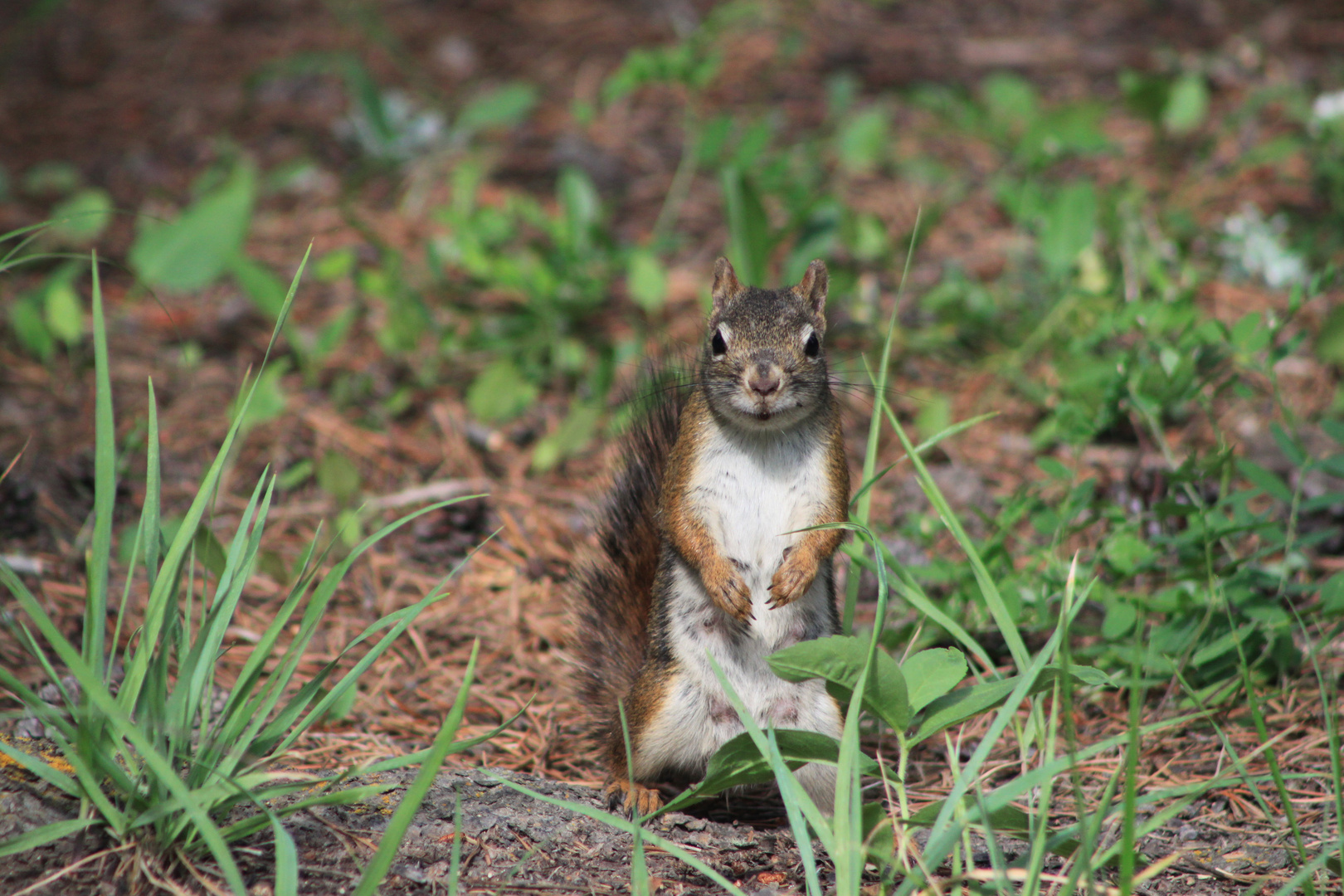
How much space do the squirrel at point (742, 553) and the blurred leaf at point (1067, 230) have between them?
4.67ft

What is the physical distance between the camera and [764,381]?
1815 mm

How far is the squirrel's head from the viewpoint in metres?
1.84

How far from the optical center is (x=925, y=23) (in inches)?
208

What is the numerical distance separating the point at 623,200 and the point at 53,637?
127 inches

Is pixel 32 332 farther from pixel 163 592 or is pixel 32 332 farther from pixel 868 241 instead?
pixel 868 241

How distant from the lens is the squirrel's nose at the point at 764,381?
1815mm

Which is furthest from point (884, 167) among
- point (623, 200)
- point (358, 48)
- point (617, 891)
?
point (617, 891)

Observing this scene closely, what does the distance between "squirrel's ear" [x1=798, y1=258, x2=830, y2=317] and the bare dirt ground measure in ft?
2.79

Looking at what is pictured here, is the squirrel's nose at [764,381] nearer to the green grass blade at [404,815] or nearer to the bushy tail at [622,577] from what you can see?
the bushy tail at [622,577]

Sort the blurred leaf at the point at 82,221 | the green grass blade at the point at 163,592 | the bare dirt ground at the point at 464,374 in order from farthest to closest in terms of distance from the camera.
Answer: the blurred leaf at the point at 82,221
the bare dirt ground at the point at 464,374
the green grass blade at the point at 163,592

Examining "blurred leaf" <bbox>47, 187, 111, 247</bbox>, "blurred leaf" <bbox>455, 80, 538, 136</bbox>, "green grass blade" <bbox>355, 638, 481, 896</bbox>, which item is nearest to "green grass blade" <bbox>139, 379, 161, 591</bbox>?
"green grass blade" <bbox>355, 638, 481, 896</bbox>

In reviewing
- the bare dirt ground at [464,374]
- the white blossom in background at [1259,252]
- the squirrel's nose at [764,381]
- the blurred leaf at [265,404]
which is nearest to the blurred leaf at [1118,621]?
the bare dirt ground at [464,374]

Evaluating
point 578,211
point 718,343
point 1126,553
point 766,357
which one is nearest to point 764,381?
point 766,357

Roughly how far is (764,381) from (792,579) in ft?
1.12
